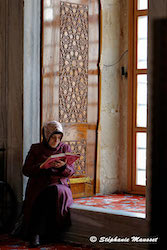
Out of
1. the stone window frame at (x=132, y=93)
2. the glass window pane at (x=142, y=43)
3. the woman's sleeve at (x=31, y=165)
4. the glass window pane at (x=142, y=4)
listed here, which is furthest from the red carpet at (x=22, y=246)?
the glass window pane at (x=142, y=4)

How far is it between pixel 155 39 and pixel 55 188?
182 cm

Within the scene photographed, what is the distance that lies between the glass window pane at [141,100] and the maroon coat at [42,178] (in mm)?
2123

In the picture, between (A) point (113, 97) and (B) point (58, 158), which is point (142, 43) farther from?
(B) point (58, 158)

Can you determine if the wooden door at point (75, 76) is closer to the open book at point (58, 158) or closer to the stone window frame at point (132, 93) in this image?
the stone window frame at point (132, 93)

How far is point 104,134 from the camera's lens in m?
6.88

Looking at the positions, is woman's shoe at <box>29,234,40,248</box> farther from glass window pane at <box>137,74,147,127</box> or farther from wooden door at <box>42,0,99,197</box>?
glass window pane at <box>137,74,147,127</box>

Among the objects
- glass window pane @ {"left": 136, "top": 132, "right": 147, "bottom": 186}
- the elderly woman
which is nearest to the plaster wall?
glass window pane @ {"left": 136, "top": 132, "right": 147, "bottom": 186}

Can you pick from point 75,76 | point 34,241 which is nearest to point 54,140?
point 34,241

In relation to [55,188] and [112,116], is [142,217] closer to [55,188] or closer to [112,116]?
[55,188]

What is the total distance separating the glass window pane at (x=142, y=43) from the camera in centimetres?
689

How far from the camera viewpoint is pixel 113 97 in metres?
6.97

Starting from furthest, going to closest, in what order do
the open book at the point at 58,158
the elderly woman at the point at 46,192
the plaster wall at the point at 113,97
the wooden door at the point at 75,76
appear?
the plaster wall at the point at 113,97, the wooden door at the point at 75,76, the elderly woman at the point at 46,192, the open book at the point at 58,158

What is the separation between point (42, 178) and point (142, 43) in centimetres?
282

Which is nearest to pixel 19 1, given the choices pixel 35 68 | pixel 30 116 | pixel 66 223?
pixel 35 68
